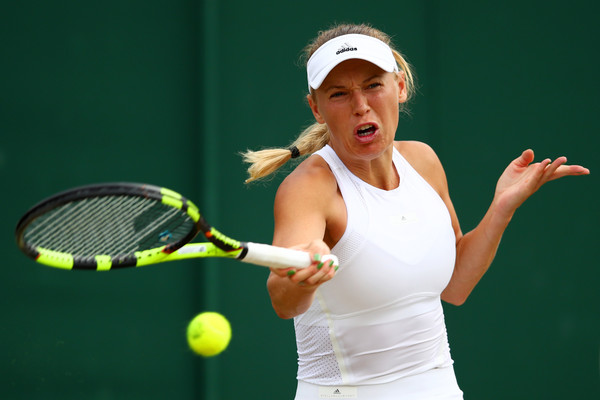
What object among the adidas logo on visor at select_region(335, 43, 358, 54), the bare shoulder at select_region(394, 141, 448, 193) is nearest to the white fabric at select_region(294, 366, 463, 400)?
the bare shoulder at select_region(394, 141, 448, 193)

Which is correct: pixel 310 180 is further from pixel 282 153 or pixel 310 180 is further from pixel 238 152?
pixel 238 152

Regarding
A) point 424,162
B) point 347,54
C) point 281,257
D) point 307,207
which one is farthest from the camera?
point 424,162

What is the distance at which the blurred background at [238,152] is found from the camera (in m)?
3.55

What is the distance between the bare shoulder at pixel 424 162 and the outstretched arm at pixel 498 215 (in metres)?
0.07

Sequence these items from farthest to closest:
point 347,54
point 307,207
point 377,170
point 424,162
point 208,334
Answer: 1. point 208,334
2. point 424,162
3. point 377,170
4. point 347,54
5. point 307,207

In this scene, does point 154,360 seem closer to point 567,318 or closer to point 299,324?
point 299,324

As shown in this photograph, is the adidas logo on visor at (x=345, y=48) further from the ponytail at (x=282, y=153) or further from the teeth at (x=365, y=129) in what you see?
the ponytail at (x=282, y=153)

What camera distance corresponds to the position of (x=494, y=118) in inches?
163

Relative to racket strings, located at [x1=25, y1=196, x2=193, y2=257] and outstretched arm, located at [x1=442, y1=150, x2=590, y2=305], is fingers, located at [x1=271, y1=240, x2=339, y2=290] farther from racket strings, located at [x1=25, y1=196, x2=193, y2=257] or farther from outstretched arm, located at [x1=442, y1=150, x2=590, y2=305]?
outstretched arm, located at [x1=442, y1=150, x2=590, y2=305]

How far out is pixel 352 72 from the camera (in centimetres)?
213

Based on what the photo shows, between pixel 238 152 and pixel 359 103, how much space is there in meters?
1.73

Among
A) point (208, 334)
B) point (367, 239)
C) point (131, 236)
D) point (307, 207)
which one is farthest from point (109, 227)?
point (208, 334)

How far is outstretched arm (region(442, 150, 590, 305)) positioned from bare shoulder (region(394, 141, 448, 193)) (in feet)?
0.23

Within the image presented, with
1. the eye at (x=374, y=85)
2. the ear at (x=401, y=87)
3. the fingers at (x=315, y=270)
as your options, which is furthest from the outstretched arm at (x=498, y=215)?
the fingers at (x=315, y=270)
